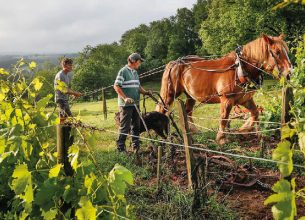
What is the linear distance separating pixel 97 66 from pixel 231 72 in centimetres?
4957

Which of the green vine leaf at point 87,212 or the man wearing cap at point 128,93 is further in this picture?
the man wearing cap at point 128,93

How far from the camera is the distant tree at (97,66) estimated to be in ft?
179

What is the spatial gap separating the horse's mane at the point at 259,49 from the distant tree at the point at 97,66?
43907mm

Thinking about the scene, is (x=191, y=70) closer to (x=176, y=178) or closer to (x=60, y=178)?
(x=176, y=178)

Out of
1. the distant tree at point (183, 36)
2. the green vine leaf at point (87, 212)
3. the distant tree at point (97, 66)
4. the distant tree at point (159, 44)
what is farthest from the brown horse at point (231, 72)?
the distant tree at point (159, 44)

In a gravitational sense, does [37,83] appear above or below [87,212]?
above

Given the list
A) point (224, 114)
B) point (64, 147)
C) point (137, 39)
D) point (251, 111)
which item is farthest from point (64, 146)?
point (137, 39)

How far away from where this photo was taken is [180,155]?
677cm

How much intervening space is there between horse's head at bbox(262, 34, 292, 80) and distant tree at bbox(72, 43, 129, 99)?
4428 cm

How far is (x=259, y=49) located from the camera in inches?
299

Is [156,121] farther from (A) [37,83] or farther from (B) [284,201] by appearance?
(B) [284,201]

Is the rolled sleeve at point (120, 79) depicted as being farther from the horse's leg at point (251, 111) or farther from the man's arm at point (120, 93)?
the horse's leg at point (251, 111)

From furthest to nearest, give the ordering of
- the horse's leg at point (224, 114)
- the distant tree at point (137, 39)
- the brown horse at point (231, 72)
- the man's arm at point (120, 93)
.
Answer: the distant tree at point (137, 39)
the horse's leg at point (224, 114)
the brown horse at point (231, 72)
the man's arm at point (120, 93)

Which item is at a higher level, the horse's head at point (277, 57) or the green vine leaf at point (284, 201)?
the horse's head at point (277, 57)
